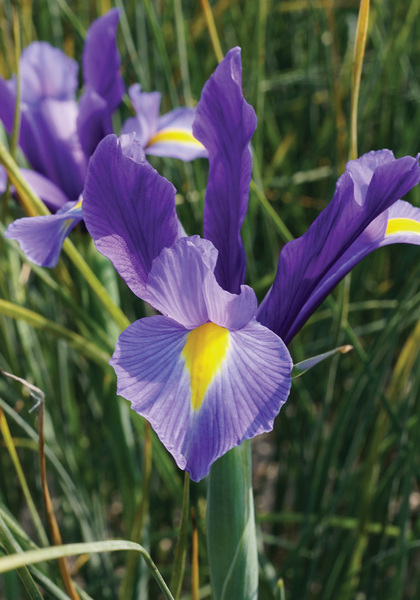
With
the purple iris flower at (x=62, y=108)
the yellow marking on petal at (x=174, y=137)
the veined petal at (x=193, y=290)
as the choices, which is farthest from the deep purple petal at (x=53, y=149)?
the veined petal at (x=193, y=290)

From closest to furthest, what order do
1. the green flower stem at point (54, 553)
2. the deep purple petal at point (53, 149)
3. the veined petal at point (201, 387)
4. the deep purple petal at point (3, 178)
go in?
the green flower stem at point (54, 553) → the veined petal at point (201, 387) → the deep purple petal at point (3, 178) → the deep purple petal at point (53, 149)

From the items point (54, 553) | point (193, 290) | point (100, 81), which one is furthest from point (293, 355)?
point (54, 553)

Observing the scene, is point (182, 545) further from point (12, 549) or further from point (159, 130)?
point (159, 130)

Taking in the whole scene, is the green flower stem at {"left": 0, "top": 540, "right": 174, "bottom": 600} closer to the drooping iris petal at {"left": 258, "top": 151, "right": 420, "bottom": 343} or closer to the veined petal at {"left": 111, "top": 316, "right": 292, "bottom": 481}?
the veined petal at {"left": 111, "top": 316, "right": 292, "bottom": 481}

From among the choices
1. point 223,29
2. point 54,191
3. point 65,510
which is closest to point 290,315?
point 54,191

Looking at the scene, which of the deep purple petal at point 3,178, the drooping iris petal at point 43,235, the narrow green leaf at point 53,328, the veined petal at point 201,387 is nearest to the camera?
the veined petal at point 201,387

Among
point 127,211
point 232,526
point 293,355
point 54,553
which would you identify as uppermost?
point 127,211

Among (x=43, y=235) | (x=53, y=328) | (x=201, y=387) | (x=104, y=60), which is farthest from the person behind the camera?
(x=104, y=60)

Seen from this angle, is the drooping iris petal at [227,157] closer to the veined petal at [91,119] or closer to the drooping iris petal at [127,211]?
the drooping iris petal at [127,211]

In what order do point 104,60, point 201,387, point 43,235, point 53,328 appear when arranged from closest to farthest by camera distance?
1. point 201,387
2. point 43,235
3. point 53,328
4. point 104,60
